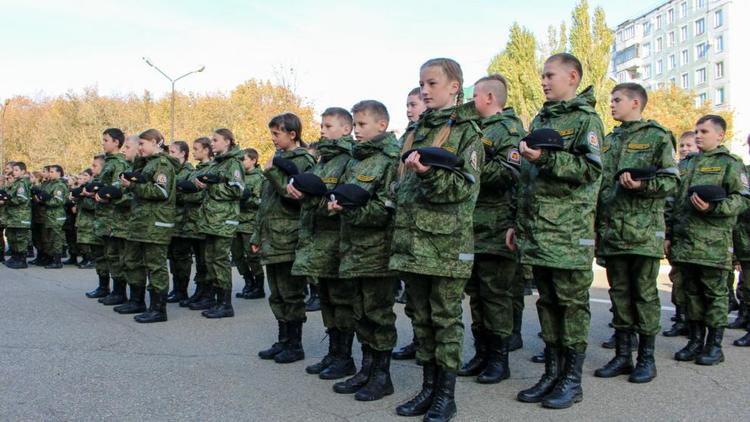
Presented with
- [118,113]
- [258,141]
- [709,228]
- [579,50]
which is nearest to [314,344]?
[709,228]

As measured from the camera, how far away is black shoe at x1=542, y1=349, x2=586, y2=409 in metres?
4.67

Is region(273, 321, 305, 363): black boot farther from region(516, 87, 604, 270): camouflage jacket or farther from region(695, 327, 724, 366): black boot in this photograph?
region(695, 327, 724, 366): black boot

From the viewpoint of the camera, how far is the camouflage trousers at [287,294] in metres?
6.12

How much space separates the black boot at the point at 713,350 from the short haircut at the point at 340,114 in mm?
3732

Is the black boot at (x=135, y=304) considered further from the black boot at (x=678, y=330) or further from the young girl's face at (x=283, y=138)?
the black boot at (x=678, y=330)

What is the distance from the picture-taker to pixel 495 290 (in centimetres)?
559

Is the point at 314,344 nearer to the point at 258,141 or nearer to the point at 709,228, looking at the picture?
the point at 709,228

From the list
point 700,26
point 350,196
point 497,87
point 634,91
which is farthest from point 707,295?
point 700,26

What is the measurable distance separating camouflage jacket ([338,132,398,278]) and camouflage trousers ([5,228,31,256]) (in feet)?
37.9

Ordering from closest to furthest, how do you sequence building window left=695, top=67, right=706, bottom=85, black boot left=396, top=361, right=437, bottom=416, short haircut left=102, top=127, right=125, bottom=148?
black boot left=396, top=361, right=437, bottom=416 → short haircut left=102, top=127, right=125, bottom=148 → building window left=695, top=67, right=706, bottom=85

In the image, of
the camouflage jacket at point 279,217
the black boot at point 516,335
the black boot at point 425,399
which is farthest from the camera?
the black boot at point 516,335

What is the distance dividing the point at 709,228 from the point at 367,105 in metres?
3.37

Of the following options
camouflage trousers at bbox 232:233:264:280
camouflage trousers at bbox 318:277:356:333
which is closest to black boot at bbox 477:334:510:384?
camouflage trousers at bbox 318:277:356:333

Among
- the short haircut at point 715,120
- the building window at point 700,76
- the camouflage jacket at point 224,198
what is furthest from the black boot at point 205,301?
the building window at point 700,76
